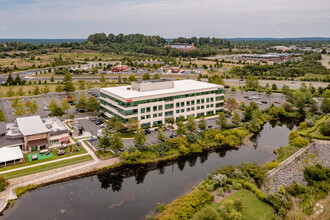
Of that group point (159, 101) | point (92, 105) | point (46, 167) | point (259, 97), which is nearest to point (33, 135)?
point (46, 167)

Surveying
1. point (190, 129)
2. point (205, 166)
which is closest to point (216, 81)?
point (190, 129)

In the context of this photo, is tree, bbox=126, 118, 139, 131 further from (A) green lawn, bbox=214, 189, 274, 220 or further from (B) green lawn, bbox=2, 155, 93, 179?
(A) green lawn, bbox=214, 189, 274, 220

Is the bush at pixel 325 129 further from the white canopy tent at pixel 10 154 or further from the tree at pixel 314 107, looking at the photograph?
the white canopy tent at pixel 10 154

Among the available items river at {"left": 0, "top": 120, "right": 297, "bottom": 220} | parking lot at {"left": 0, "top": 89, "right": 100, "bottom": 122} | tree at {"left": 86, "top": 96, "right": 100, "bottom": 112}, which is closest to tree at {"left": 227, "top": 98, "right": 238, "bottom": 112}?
river at {"left": 0, "top": 120, "right": 297, "bottom": 220}

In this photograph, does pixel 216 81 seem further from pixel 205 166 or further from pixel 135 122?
pixel 205 166

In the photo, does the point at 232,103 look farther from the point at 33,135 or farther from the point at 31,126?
the point at 31,126
